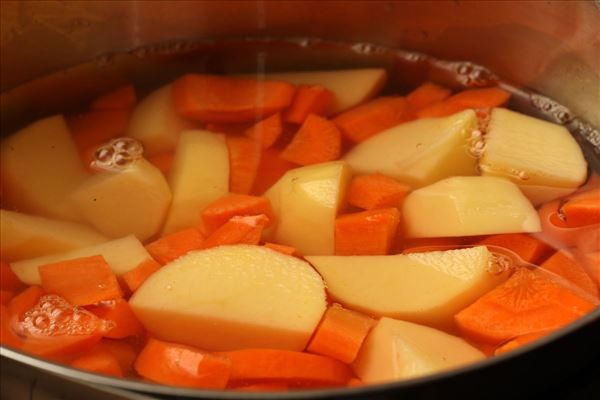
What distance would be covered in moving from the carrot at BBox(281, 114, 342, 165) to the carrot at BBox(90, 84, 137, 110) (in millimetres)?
360

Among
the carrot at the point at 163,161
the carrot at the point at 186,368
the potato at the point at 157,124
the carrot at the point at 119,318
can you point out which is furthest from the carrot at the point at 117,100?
the carrot at the point at 186,368

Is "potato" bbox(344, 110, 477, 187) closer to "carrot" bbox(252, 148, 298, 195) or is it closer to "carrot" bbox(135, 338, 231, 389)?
"carrot" bbox(252, 148, 298, 195)

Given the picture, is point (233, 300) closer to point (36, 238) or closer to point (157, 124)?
point (36, 238)

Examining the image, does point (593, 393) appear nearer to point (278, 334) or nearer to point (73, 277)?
point (278, 334)

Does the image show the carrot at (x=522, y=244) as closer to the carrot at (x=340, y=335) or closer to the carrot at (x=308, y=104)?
the carrot at (x=340, y=335)

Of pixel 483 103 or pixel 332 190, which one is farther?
pixel 483 103

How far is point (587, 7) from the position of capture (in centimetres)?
136

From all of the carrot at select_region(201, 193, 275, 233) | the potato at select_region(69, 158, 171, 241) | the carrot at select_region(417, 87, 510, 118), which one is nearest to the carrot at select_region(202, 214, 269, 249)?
the carrot at select_region(201, 193, 275, 233)

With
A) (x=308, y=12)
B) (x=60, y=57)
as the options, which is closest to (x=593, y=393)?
(x=308, y=12)

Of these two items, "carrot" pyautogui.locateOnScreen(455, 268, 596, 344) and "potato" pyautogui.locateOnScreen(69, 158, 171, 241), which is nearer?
"carrot" pyautogui.locateOnScreen(455, 268, 596, 344)

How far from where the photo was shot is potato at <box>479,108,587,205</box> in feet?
4.01

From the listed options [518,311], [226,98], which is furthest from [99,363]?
[226,98]

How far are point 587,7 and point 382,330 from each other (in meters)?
0.76

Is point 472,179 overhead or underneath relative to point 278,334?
overhead
